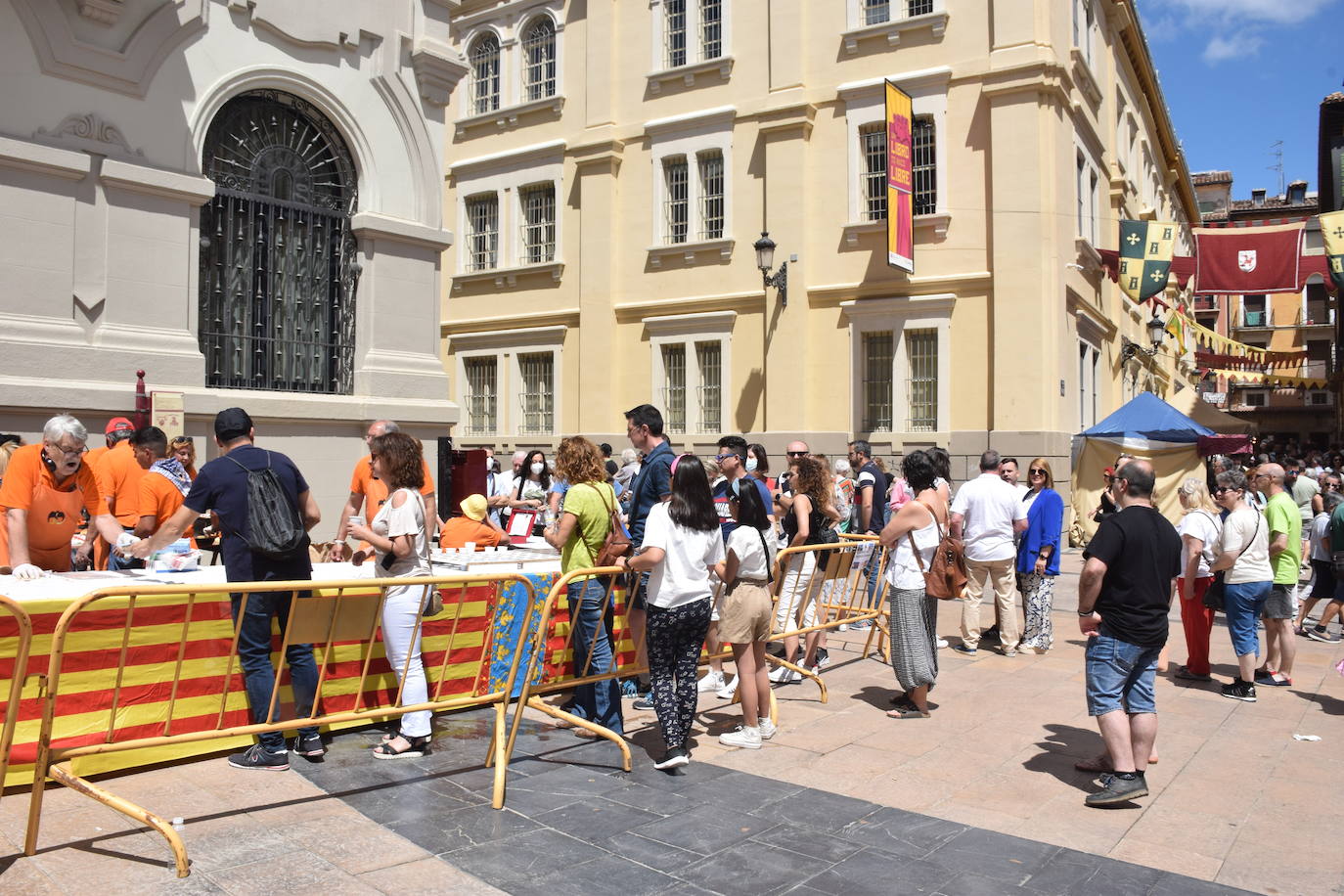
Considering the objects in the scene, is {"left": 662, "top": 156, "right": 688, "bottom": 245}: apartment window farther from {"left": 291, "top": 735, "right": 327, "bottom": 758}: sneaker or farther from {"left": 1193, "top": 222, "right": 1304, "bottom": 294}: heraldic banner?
{"left": 291, "top": 735, "right": 327, "bottom": 758}: sneaker

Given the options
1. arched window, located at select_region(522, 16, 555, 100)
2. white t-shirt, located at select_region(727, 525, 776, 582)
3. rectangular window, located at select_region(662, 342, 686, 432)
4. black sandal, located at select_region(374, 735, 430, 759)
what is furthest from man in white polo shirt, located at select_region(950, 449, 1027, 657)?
arched window, located at select_region(522, 16, 555, 100)

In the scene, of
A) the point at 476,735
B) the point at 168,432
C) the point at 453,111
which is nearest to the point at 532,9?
the point at 453,111

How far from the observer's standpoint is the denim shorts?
18.5ft

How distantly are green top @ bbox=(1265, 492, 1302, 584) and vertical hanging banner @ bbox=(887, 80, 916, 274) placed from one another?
1026cm

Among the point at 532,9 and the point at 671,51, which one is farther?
the point at 532,9

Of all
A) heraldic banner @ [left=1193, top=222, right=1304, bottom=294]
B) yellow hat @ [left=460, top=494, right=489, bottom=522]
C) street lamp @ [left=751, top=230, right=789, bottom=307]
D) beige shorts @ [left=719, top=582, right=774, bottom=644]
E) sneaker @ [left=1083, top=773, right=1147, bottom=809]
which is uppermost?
heraldic banner @ [left=1193, top=222, right=1304, bottom=294]

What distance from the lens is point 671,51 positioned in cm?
2209

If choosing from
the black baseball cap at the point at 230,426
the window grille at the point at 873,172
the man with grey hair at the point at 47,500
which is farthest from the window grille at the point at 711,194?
the black baseball cap at the point at 230,426

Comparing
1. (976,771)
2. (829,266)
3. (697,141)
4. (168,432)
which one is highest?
(697,141)

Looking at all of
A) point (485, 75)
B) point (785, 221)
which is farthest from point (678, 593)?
point (485, 75)

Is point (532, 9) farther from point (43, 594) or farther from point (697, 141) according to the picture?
point (43, 594)

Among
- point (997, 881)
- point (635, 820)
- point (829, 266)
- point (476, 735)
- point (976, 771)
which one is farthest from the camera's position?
point (829, 266)

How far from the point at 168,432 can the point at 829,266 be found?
13.7 metres

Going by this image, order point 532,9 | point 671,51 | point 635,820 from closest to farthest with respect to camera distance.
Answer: point 635,820 < point 671,51 < point 532,9
